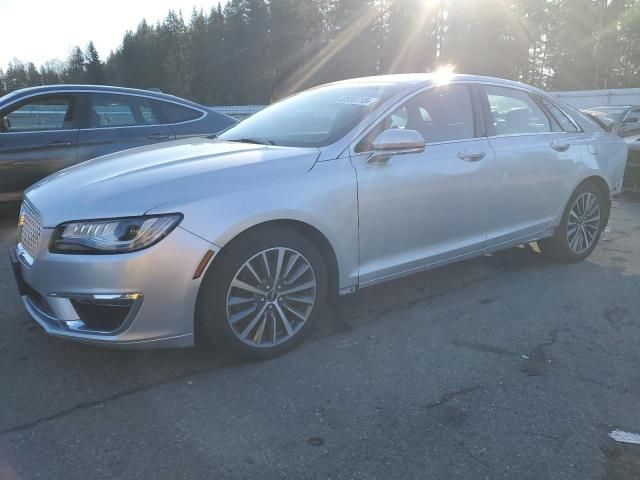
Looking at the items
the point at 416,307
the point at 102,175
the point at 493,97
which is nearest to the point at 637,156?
the point at 493,97

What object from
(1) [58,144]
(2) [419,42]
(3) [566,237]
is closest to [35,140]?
(1) [58,144]

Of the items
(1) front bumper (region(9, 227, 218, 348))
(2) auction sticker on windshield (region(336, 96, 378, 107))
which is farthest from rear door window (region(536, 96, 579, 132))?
(1) front bumper (region(9, 227, 218, 348))

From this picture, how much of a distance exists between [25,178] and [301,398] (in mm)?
4691

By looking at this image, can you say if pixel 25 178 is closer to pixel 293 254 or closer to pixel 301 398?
pixel 293 254

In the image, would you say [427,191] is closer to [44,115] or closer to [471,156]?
[471,156]

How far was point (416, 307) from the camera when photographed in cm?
399

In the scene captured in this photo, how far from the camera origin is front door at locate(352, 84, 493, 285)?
3.45 metres

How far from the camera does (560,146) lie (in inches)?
182

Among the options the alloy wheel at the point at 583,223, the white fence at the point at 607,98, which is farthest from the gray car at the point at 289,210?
the white fence at the point at 607,98

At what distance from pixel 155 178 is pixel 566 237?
11.9 ft

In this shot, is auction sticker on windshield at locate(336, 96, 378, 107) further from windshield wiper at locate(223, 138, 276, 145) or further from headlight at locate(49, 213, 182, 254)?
headlight at locate(49, 213, 182, 254)

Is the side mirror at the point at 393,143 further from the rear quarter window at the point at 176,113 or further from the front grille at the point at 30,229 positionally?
the rear quarter window at the point at 176,113

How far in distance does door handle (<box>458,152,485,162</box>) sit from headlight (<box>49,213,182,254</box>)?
2123 millimetres

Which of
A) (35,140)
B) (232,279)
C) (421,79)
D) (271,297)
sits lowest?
(271,297)
